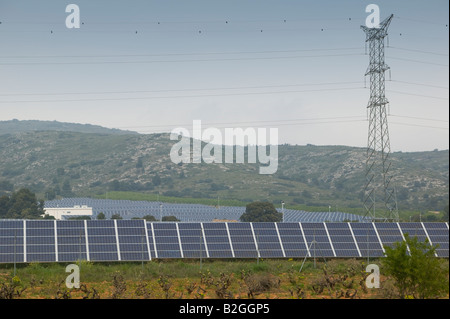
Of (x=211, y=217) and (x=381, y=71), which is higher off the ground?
(x=381, y=71)

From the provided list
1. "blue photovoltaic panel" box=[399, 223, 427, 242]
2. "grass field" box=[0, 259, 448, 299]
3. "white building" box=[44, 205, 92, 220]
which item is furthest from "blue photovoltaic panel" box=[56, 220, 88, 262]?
"white building" box=[44, 205, 92, 220]

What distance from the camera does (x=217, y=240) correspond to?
39.6 metres

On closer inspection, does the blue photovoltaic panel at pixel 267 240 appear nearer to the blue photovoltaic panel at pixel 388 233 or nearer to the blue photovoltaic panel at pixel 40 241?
the blue photovoltaic panel at pixel 388 233

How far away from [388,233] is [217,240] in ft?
40.6

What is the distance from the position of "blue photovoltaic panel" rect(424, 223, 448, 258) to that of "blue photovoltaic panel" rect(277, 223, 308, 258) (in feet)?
30.7

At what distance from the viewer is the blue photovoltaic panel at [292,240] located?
39.2 metres

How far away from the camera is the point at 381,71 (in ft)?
198

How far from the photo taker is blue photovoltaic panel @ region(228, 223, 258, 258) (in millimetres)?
38594

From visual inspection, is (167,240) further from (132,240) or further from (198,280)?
(198,280)

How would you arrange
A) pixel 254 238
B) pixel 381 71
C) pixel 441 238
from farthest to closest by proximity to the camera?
pixel 381 71 → pixel 441 238 → pixel 254 238
